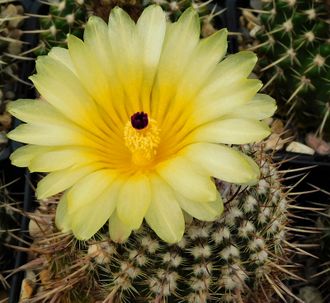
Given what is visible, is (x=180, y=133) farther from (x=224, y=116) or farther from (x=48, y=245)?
(x=48, y=245)

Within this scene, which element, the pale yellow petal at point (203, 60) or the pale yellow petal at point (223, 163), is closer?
the pale yellow petal at point (223, 163)

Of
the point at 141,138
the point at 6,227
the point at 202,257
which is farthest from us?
the point at 6,227

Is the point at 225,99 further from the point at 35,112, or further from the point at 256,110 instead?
the point at 35,112

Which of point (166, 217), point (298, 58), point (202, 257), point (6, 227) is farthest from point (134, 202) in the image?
point (298, 58)

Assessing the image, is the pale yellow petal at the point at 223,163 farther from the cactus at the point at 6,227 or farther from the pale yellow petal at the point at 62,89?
the cactus at the point at 6,227

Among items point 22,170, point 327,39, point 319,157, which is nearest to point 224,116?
point 327,39

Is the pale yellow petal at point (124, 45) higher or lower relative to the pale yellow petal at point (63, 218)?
higher

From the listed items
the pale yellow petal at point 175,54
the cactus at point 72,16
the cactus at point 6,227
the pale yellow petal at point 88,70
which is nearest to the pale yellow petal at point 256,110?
the pale yellow petal at point 175,54
